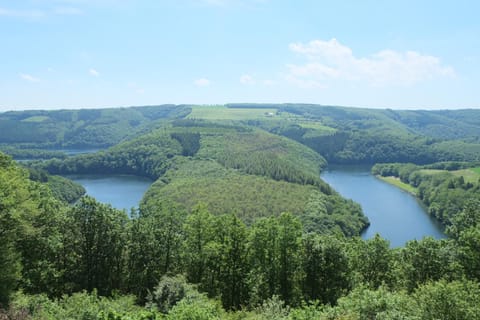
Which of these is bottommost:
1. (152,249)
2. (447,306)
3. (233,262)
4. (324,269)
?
(233,262)

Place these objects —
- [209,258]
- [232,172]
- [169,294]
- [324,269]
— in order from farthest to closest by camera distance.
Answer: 1. [232,172]
2. [209,258]
3. [324,269]
4. [169,294]

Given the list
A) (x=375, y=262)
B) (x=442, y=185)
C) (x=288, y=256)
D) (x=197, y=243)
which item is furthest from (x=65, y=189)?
(x=442, y=185)

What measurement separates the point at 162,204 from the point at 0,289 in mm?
14630

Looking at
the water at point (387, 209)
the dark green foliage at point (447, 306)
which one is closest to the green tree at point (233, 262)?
the dark green foliage at point (447, 306)

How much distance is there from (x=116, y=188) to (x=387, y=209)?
298 ft

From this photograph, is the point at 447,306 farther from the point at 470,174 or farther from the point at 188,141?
the point at 188,141

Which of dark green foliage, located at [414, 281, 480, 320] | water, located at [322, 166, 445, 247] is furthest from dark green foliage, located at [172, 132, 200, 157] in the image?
dark green foliage, located at [414, 281, 480, 320]

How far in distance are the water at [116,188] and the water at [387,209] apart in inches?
2556

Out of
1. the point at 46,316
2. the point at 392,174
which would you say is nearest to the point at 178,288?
the point at 46,316

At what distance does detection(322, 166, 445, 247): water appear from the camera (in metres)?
84.5

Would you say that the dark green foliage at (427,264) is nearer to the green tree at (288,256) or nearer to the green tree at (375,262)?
the green tree at (375,262)

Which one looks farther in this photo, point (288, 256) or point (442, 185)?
point (442, 185)

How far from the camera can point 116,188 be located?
13625cm

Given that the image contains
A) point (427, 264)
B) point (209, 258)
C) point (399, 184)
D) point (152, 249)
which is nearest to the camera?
point (427, 264)
